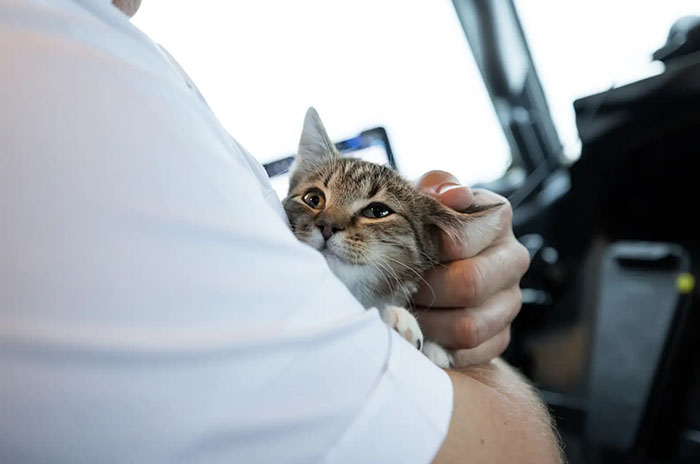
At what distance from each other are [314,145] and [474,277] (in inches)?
24.9

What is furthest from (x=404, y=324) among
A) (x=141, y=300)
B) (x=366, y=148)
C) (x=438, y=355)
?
(x=366, y=148)

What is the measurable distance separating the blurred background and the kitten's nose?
75cm

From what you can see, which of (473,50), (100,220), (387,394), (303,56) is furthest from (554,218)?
(100,220)

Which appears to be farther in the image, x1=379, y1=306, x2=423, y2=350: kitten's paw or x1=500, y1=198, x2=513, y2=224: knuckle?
x1=500, y1=198, x2=513, y2=224: knuckle

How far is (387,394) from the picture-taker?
0.53m

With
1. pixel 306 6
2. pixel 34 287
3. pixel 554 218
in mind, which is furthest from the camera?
pixel 306 6

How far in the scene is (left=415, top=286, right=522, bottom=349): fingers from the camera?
3.22 feet

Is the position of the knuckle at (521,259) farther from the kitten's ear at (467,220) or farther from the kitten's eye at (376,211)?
the kitten's eye at (376,211)

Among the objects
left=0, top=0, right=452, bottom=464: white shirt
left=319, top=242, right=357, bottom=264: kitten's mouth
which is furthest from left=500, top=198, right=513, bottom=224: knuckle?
left=0, top=0, right=452, bottom=464: white shirt

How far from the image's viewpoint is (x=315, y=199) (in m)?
1.21

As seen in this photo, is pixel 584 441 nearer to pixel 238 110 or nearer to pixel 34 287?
pixel 34 287

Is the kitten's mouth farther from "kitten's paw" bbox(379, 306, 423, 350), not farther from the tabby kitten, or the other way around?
"kitten's paw" bbox(379, 306, 423, 350)

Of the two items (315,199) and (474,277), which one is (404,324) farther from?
(315,199)

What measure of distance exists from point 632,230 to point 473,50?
117 cm
